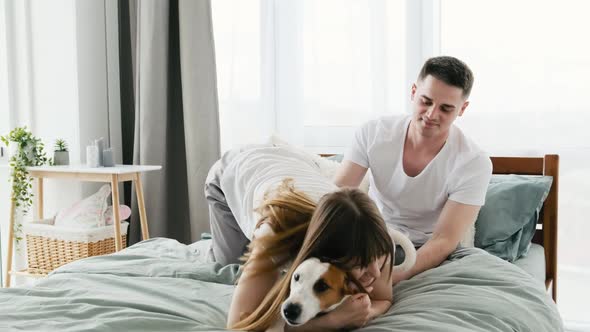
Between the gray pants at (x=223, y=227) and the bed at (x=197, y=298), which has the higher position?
the gray pants at (x=223, y=227)

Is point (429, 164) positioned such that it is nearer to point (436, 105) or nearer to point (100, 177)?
point (436, 105)

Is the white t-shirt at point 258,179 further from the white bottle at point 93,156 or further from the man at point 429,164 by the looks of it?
the white bottle at point 93,156

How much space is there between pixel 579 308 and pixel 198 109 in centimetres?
195

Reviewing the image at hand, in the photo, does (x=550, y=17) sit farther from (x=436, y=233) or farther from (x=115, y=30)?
(x=115, y=30)

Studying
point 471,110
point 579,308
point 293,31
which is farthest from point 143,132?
point 579,308

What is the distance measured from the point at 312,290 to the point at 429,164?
929 millimetres

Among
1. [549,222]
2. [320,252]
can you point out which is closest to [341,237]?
[320,252]

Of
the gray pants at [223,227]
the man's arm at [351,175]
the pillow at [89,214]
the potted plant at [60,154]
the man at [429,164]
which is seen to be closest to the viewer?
the man at [429,164]

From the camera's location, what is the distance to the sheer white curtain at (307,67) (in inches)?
121

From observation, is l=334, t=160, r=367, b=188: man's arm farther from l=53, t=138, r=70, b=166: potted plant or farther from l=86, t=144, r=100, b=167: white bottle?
l=53, t=138, r=70, b=166: potted plant

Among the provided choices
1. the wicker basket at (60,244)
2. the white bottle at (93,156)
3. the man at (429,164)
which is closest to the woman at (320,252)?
the man at (429,164)

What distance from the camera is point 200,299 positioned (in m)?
1.55

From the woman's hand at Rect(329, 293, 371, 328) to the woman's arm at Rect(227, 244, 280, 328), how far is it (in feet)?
0.49

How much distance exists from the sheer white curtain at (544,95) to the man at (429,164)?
0.91 meters
